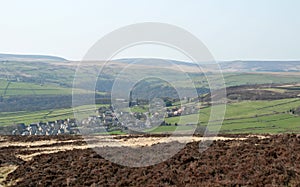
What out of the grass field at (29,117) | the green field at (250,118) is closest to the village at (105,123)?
the green field at (250,118)

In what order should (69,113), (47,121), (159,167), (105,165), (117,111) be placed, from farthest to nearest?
(69,113), (47,121), (117,111), (105,165), (159,167)

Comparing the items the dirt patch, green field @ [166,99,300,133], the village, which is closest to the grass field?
the village

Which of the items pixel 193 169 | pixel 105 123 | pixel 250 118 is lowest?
pixel 250 118

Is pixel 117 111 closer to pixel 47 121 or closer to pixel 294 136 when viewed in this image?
pixel 294 136

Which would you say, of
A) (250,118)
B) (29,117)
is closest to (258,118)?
(250,118)

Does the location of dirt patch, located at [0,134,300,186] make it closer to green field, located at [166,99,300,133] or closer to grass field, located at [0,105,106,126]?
green field, located at [166,99,300,133]

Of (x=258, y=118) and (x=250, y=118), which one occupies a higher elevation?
(x=258, y=118)

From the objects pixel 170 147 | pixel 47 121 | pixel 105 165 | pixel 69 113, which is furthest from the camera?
pixel 69 113

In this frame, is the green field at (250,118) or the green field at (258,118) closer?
the green field at (250,118)

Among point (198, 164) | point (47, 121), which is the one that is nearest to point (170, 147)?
point (198, 164)

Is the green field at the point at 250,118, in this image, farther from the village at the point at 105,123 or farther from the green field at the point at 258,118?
the village at the point at 105,123

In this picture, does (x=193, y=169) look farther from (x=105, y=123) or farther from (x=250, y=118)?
(x=250, y=118)
